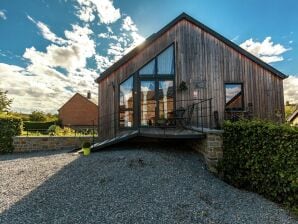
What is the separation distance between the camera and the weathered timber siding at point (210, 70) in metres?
11.0

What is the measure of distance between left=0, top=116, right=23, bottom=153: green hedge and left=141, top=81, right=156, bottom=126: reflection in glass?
6.79 metres

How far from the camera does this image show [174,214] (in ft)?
13.1

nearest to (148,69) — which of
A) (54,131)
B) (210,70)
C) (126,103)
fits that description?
(126,103)

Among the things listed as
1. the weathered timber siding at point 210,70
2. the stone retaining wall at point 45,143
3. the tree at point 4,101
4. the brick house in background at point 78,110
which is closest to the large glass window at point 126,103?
the weathered timber siding at point 210,70

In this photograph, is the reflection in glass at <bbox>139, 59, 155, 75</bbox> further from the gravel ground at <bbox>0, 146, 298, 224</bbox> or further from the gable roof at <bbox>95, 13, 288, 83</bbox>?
the gravel ground at <bbox>0, 146, 298, 224</bbox>

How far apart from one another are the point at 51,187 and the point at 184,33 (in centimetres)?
943

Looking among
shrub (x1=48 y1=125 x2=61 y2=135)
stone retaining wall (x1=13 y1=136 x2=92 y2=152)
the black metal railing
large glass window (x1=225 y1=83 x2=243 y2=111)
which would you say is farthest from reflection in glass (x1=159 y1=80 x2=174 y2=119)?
shrub (x1=48 y1=125 x2=61 y2=135)

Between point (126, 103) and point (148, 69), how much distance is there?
2.02 metres

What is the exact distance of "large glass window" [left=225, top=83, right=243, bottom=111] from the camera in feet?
36.1

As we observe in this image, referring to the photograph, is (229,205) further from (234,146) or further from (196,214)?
(234,146)

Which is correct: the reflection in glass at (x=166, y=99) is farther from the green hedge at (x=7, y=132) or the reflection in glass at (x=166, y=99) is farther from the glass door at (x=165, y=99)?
the green hedge at (x=7, y=132)

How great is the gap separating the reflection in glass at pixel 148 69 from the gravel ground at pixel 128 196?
522 centimetres

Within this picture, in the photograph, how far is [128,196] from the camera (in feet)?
15.2

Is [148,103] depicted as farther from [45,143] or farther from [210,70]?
[45,143]
